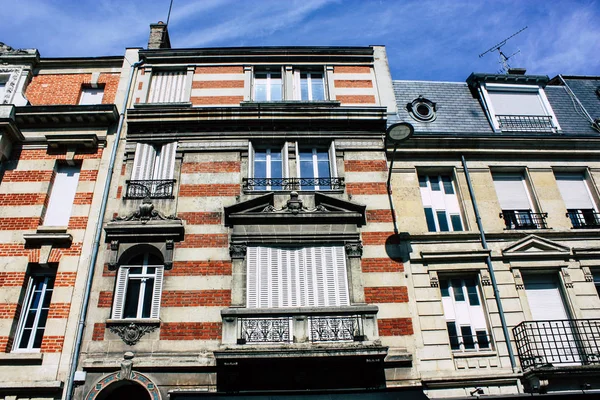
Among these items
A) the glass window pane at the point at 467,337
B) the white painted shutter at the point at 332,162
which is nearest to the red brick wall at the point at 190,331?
the white painted shutter at the point at 332,162

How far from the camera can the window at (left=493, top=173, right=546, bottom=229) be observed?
37.4 ft

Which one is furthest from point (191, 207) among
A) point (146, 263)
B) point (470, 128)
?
point (470, 128)

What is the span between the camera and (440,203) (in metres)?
11.7

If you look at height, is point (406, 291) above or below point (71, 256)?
below

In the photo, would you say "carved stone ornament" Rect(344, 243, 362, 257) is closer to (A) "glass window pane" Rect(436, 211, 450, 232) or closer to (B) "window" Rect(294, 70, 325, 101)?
(A) "glass window pane" Rect(436, 211, 450, 232)

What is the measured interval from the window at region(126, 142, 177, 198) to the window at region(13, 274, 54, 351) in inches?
110

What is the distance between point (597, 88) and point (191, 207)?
45.5 ft

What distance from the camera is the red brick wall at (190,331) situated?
9.38 m

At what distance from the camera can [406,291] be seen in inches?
398

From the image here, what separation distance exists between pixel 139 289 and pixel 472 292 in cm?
780

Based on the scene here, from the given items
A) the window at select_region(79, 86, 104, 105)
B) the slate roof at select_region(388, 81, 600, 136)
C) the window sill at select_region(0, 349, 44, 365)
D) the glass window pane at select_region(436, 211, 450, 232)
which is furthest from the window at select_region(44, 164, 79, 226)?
the glass window pane at select_region(436, 211, 450, 232)

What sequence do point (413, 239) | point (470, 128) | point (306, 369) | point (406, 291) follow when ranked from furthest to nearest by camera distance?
point (470, 128), point (413, 239), point (406, 291), point (306, 369)

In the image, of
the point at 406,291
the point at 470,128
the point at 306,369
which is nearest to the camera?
the point at 306,369

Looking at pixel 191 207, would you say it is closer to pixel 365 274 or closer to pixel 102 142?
pixel 102 142
